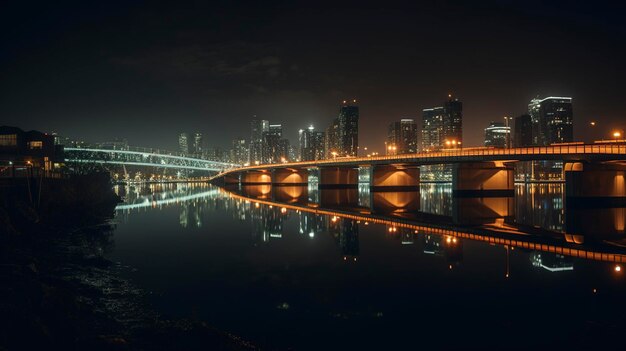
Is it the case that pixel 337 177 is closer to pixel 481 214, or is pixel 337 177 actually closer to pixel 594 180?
pixel 594 180

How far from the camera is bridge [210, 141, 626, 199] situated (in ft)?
145

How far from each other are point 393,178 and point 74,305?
73.4 meters

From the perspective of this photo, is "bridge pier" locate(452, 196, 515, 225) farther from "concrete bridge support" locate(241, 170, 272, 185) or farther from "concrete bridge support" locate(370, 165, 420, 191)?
"concrete bridge support" locate(241, 170, 272, 185)

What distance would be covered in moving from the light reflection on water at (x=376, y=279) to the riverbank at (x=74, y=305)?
35.8 inches

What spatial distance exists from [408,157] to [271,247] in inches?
1737

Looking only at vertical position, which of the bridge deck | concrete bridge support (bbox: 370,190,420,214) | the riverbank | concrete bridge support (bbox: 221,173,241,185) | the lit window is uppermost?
the lit window

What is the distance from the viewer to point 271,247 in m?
23.2

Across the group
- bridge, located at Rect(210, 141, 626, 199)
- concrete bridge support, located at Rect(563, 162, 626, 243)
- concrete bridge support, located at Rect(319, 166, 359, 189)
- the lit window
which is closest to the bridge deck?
bridge, located at Rect(210, 141, 626, 199)

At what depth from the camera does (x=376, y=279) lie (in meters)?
15.8

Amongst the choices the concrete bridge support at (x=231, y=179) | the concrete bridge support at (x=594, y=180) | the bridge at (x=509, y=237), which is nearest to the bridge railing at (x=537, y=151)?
the concrete bridge support at (x=594, y=180)

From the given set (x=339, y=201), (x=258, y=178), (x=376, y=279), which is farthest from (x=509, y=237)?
(x=258, y=178)

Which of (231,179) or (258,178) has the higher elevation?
(258,178)

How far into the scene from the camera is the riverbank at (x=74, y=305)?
8.32m

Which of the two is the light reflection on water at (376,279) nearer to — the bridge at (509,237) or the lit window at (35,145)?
the bridge at (509,237)
